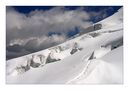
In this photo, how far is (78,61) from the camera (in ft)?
13.1

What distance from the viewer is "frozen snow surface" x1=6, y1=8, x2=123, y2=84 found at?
155 inches

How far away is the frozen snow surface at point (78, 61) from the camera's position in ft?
12.9

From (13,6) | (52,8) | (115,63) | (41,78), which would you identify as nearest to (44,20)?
(52,8)

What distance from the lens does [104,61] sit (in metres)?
3.93

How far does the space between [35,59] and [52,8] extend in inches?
26.8

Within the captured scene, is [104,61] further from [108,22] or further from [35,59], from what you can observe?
[35,59]

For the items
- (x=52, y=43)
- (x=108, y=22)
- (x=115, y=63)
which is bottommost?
(x=115, y=63)

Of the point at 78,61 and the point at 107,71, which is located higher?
the point at 78,61

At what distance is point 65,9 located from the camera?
13.3 ft
